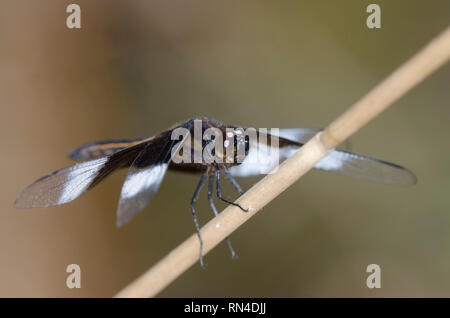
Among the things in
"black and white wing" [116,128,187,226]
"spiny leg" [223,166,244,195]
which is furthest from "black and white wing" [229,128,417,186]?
"black and white wing" [116,128,187,226]

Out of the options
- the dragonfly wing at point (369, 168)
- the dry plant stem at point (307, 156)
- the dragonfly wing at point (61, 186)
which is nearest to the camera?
the dry plant stem at point (307, 156)

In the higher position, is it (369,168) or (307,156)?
(369,168)

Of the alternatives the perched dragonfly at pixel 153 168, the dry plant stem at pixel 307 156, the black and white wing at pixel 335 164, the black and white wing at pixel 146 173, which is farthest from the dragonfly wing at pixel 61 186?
the black and white wing at pixel 335 164

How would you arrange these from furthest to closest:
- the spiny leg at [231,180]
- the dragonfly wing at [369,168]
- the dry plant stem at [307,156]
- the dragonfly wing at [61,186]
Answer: the spiny leg at [231,180] < the dragonfly wing at [369,168] < the dragonfly wing at [61,186] < the dry plant stem at [307,156]

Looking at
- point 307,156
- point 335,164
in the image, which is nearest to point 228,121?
point 335,164

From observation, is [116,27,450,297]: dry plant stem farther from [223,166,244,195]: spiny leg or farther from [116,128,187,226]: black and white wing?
[223,166,244,195]: spiny leg

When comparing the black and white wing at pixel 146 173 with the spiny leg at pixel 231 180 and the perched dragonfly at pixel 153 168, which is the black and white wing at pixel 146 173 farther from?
the spiny leg at pixel 231 180

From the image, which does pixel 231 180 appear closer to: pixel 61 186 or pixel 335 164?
pixel 335 164
